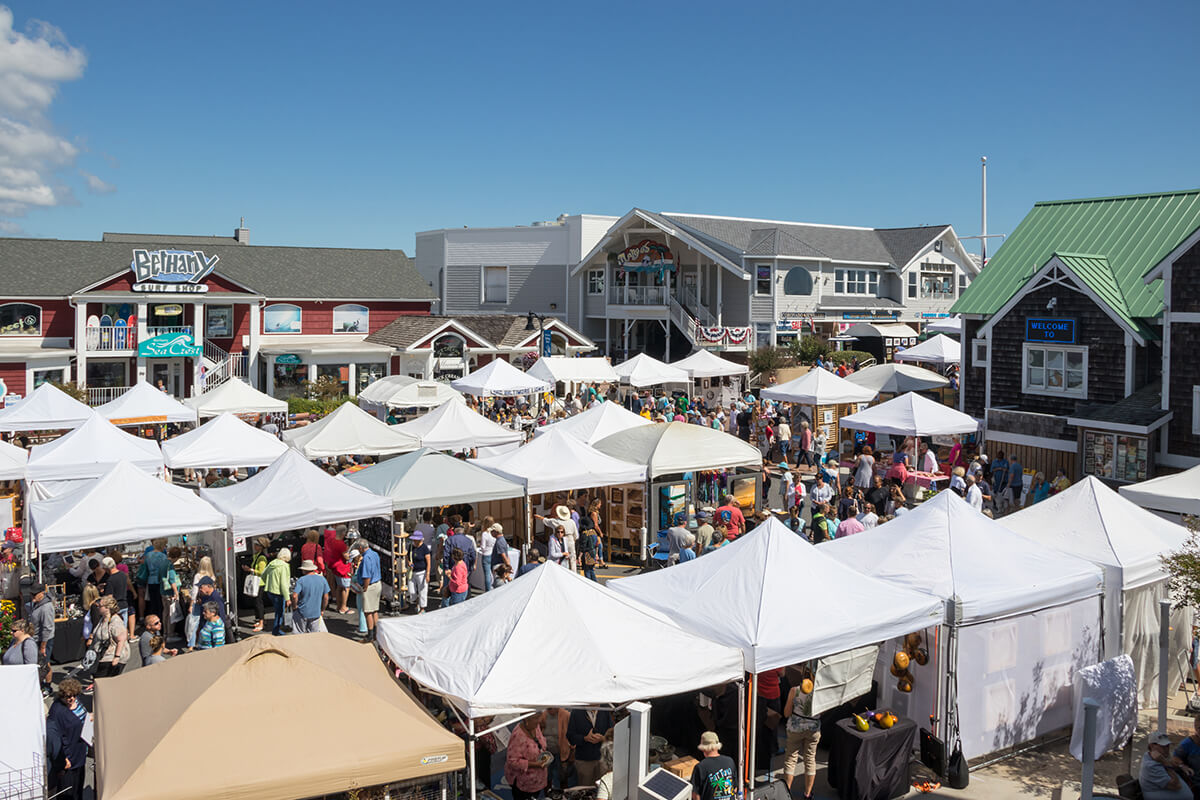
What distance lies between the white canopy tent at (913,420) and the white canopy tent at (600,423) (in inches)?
227

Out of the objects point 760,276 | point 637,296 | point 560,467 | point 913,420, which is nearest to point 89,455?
point 560,467

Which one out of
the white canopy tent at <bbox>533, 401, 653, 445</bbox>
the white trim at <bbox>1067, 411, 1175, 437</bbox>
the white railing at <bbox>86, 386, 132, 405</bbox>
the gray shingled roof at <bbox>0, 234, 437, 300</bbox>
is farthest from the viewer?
the gray shingled roof at <bbox>0, 234, 437, 300</bbox>

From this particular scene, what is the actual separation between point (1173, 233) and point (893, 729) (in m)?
20.3

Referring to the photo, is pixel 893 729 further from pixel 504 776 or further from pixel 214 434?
pixel 214 434

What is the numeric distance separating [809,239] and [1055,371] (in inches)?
930

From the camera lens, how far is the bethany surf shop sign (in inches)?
1352

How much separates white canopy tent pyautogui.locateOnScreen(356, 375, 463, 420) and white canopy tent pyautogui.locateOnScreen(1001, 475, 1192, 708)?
56.7ft

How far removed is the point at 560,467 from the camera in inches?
626

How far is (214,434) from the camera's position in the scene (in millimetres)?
18812

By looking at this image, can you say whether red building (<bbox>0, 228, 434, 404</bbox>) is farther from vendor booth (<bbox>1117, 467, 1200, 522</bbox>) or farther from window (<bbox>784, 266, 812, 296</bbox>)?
vendor booth (<bbox>1117, 467, 1200, 522</bbox>)

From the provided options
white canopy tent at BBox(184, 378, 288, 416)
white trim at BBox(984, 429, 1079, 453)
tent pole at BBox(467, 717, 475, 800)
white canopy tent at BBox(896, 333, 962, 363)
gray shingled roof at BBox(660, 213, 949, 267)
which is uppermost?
gray shingled roof at BBox(660, 213, 949, 267)

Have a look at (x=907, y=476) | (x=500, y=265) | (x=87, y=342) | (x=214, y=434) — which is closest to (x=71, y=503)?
(x=214, y=434)

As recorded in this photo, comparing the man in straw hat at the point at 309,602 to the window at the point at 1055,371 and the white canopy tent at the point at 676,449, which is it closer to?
the white canopy tent at the point at 676,449

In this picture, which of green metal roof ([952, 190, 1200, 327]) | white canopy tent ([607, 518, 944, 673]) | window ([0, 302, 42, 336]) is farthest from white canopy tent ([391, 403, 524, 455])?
window ([0, 302, 42, 336])
